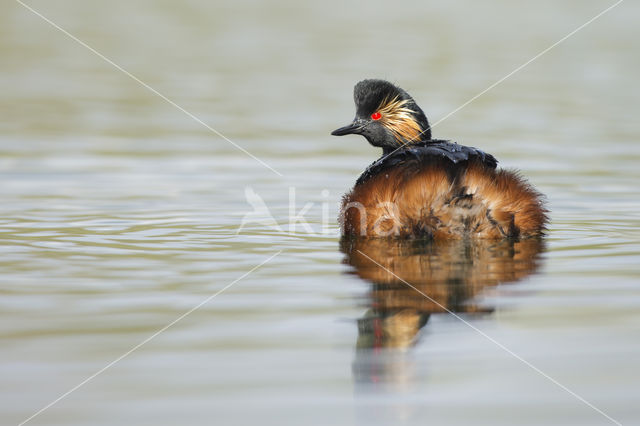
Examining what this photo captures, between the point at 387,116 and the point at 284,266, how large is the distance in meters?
2.20

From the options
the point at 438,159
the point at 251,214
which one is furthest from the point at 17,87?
the point at 438,159

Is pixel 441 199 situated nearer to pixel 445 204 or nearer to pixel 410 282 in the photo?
pixel 445 204

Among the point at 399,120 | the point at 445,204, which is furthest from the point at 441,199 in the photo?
the point at 399,120

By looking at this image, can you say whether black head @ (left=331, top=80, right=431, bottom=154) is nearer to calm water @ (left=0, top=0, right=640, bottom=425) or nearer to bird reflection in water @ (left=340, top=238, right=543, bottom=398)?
calm water @ (left=0, top=0, right=640, bottom=425)

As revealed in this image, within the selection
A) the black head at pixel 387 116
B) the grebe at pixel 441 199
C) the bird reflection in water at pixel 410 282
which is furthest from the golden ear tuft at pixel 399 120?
the bird reflection in water at pixel 410 282

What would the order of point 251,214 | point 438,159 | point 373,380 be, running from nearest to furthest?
point 373,380 < point 438,159 < point 251,214

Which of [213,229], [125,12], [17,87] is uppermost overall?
[125,12]

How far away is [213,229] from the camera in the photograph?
780cm

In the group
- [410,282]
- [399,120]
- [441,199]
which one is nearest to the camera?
[410,282]

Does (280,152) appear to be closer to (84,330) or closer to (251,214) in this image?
(251,214)

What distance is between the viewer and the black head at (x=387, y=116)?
8.00 m

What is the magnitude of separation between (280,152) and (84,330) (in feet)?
24.9

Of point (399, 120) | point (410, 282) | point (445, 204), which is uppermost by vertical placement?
point (399, 120)

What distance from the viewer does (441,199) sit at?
6410 millimetres
